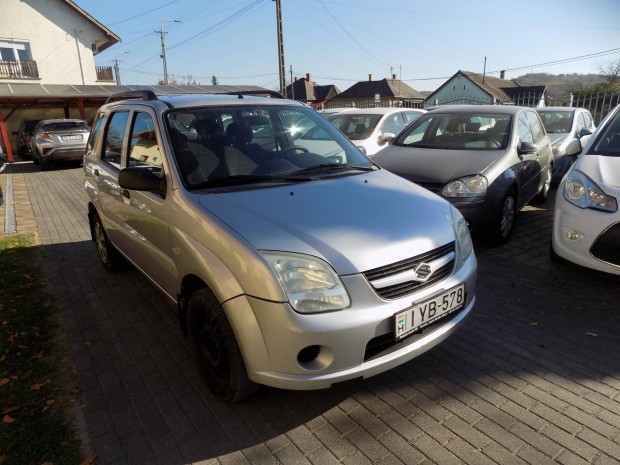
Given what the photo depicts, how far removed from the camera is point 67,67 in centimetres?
2459

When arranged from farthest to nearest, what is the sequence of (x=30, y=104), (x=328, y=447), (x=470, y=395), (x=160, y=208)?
1. (x=30, y=104)
2. (x=160, y=208)
3. (x=470, y=395)
4. (x=328, y=447)

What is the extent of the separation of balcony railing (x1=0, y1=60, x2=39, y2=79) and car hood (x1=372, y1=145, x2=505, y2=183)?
2499 cm

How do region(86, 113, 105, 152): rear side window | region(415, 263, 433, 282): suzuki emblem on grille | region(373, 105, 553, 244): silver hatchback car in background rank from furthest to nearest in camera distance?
region(373, 105, 553, 244): silver hatchback car in background < region(86, 113, 105, 152): rear side window < region(415, 263, 433, 282): suzuki emblem on grille

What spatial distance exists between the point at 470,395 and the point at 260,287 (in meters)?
1.57

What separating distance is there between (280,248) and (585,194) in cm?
310

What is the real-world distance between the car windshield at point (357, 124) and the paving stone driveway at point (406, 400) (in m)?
5.55

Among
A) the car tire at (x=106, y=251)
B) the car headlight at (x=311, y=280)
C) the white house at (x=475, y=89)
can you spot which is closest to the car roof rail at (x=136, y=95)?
the car tire at (x=106, y=251)

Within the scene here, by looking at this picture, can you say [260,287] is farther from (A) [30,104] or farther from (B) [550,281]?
(A) [30,104]

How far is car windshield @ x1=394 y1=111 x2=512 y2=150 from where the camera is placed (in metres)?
5.67

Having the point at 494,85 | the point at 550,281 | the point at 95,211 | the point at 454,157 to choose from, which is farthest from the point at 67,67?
the point at 494,85

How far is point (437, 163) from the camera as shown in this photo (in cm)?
529

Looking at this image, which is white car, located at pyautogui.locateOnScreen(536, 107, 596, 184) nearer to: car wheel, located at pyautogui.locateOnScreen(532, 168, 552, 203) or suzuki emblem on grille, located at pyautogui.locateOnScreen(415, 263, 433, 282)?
car wheel, located at pyautogui.locateOnScreen(532, 168, 552, 203)

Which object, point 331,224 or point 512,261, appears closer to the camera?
point 331,224


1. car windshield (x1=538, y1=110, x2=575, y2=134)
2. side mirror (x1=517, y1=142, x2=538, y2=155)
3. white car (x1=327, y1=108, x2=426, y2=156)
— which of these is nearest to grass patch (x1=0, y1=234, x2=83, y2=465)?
side mirror (x1=517, y1=142, x2=538, y2=155)
